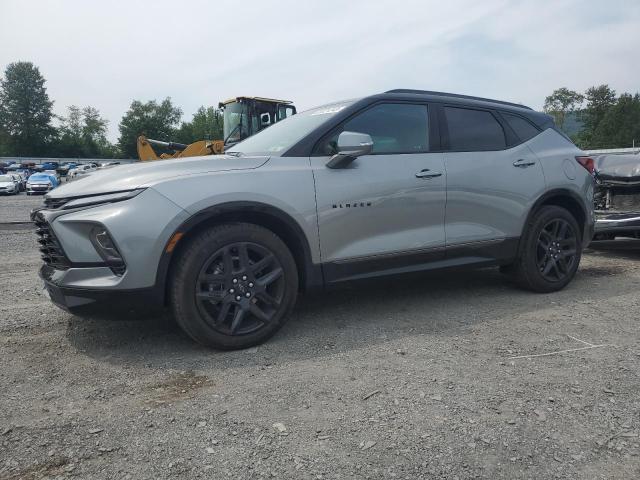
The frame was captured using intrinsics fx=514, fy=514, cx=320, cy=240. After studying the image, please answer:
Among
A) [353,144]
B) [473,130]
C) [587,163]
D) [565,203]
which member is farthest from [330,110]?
[587,163]

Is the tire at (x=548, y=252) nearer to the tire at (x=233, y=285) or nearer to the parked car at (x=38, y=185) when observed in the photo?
the tire at (x=233, y=285)

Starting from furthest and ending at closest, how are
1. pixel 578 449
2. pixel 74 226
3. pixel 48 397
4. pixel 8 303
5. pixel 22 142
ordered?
1. pixel 22 142
2. pixel 8 303
3. pixel 74 226
4. pixel 48 397
5. pixel 578 449

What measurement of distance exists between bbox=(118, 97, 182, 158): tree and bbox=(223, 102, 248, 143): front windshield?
258ft

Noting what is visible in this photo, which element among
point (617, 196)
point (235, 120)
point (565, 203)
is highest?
point (235, 120)

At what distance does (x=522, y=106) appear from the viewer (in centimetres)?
507

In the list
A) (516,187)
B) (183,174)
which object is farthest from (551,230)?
(183,174)

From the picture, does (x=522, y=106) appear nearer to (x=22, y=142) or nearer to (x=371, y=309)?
(x=371, y=309)

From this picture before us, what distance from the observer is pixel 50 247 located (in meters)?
3.32

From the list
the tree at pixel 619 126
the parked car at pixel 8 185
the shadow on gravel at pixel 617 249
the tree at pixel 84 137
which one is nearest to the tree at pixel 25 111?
the tree at pixel 84 137

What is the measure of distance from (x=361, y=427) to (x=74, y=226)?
6.78 feet

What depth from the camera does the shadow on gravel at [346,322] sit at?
130 inches

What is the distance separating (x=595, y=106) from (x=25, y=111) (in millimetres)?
90155

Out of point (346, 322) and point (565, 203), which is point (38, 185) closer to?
point (346, 322)

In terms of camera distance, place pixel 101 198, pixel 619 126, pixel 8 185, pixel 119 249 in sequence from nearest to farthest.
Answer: pixel 119 249, pixel 101 198, pixel 8 185, pixel 619 126
